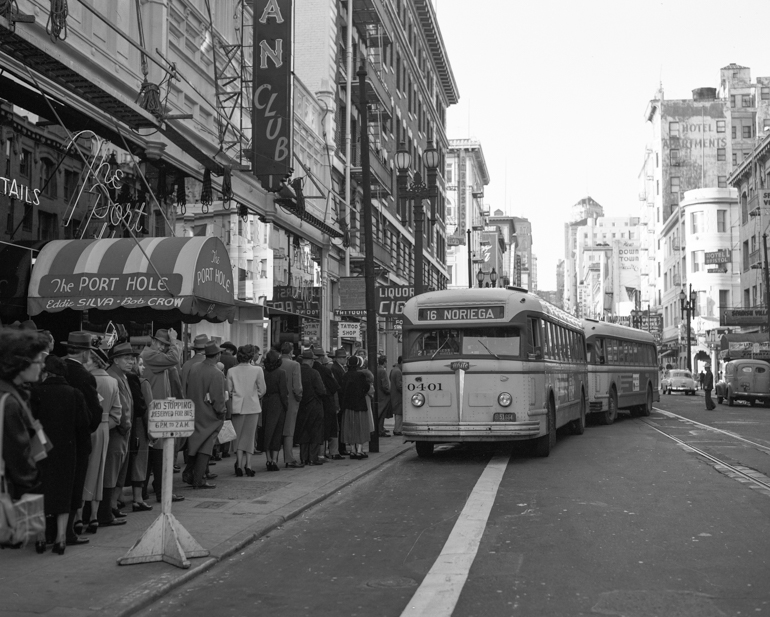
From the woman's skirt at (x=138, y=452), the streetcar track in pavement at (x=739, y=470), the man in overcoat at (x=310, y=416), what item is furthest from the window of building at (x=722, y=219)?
the woman's skirt at (x=138, y=452)

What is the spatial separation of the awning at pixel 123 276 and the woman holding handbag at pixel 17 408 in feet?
23.7

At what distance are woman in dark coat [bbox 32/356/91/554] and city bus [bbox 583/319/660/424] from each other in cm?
1789

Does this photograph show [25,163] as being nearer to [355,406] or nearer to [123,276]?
[123,276]

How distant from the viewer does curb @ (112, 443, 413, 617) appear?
6398mm

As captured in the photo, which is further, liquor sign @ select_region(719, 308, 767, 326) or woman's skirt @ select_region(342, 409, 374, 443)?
liquor sign @ select_region(719, 308, 767, 326)

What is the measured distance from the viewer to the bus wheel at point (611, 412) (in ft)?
86.8

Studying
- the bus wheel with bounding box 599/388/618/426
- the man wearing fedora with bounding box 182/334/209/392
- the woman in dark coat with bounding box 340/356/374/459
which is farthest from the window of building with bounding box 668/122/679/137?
the man wearing fedora with bounding box 182/334/209/392

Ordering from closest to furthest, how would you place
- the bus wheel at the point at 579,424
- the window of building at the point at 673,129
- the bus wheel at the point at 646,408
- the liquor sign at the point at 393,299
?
the bus wheel at the point at 579,424, the liquor sign at the point at 393,299, the bus wheel at the point at 646,408, the window of building at the point at 673,129

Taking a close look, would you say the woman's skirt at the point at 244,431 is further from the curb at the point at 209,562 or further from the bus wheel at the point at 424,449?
the bus wheel at the point at 424,449

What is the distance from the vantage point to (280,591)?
6902 mm

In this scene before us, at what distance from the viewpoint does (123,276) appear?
12734mm

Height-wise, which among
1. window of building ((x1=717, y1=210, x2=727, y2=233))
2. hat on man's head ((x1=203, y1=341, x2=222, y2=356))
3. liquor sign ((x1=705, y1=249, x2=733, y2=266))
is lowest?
hat on man's head ((x1=203, y1=341, x2=222, y2=356))

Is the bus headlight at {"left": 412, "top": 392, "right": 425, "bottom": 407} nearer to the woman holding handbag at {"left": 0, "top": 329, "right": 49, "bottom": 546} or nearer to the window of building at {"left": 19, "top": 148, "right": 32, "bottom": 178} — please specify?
the window of building at {"left": 19, "top": 148, "right": 32, "bottom": 178}

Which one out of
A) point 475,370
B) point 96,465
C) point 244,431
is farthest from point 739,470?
point 96,465
